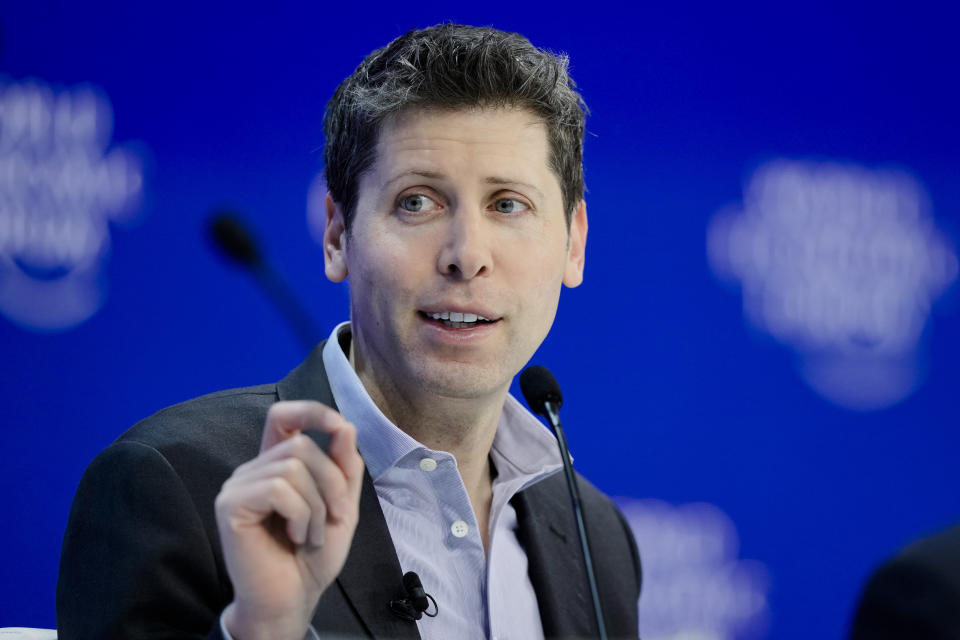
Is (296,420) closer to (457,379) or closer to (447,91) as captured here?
(457,379)

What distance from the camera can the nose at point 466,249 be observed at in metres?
1.54

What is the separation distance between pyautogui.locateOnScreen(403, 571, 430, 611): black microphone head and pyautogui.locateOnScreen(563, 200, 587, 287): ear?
26.1 inches

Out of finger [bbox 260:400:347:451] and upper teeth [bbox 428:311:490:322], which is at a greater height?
upper teeth [bbox 428:311:490:322]

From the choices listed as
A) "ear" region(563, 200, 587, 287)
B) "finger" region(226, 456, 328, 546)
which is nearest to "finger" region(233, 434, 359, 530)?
"finger" region(226, 456, 328, 546)

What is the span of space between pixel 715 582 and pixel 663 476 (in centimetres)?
32

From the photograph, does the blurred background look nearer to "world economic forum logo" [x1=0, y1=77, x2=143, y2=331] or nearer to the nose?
"world economic forum logo" [x1=0, y1=77, x2=143, y2=331]

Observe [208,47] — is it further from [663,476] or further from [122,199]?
[663,476]

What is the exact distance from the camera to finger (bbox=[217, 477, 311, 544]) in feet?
3.44

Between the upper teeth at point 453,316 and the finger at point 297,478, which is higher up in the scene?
the upper teeth at point 453,316

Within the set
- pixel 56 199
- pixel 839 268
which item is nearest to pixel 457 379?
pixel 56 199

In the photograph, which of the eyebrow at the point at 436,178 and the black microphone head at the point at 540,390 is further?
the eyebrow at the point at 436,178

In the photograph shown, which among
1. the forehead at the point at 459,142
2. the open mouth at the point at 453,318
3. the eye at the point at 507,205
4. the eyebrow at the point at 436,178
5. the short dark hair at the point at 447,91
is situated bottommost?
the open mouth at the point at 453,318

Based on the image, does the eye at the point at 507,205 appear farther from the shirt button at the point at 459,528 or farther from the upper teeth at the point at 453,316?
the shirt button at the point at 459,528

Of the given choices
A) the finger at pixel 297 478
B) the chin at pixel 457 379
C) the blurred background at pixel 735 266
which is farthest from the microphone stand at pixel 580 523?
the blurred background at pixel 735 266
